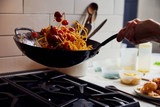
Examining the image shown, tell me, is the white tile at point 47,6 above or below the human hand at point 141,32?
above

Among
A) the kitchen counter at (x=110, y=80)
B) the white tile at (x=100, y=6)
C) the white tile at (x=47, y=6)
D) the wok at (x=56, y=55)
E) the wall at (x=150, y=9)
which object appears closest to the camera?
the wok at (x=56, y=55)

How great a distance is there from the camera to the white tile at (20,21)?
43.5 inches

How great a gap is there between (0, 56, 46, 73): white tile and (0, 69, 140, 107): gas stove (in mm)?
54

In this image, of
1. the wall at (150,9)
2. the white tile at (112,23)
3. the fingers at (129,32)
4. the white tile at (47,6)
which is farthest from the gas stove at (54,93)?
the wall at (150,9)

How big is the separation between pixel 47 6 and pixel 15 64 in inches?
12.8

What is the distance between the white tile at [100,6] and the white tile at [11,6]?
0.33 metres

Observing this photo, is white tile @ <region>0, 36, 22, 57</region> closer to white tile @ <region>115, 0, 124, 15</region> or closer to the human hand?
the human hand

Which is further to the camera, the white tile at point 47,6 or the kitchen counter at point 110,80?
the white tile at point 47,6

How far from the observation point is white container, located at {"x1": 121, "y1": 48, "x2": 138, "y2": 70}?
138 cm

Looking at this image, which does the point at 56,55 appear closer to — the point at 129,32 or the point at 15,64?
the point at 129,32

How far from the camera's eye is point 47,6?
1.22 metres

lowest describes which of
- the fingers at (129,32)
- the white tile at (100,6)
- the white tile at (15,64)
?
the white tile at (15,64)

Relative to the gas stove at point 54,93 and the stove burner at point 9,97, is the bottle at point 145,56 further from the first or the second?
the stove burner at point 9,97

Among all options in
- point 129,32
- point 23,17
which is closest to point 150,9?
point 23,17
